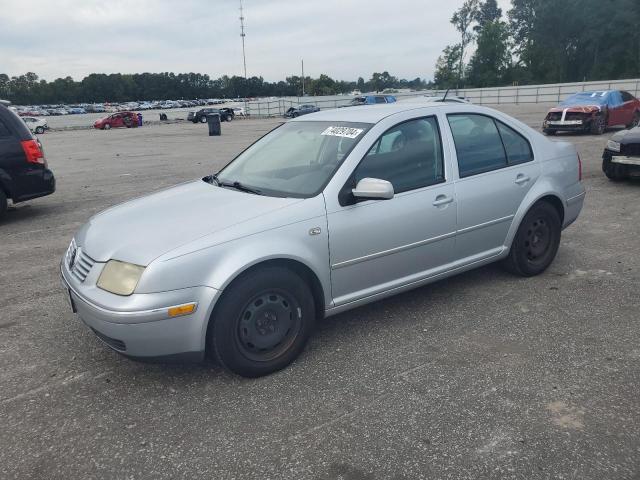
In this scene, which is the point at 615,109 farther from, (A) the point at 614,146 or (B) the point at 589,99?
(A) the point at 614,146

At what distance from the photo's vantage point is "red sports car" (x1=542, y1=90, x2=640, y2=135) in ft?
55.0

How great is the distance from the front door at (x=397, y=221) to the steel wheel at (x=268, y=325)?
356 mm

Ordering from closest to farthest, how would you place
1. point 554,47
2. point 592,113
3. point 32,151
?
point 32,151 < point 592,113 < point 554,47

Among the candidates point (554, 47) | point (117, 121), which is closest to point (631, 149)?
point (117, 121)

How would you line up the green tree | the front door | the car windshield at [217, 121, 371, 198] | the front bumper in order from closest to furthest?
the front bumper → the front door → the car windshield at [217, 121, 371, 198] → the green tree

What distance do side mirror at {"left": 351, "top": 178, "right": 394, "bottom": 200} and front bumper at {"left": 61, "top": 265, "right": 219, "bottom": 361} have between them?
1.12 m

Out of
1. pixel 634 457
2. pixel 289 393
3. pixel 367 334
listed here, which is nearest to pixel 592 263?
pixel 367 334

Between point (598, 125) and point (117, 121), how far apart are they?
1315 inches

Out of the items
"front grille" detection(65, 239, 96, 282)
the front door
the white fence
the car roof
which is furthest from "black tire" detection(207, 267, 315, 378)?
the white fence

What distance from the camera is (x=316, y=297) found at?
348 centimetres

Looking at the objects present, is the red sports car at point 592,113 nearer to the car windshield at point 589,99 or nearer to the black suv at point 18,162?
the car windshield at point 589,99

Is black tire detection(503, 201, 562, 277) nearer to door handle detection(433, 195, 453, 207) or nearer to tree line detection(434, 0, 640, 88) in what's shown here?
door handle detection(433, 195, 453, 207)

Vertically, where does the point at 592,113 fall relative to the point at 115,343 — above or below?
above

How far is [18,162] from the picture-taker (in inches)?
294
